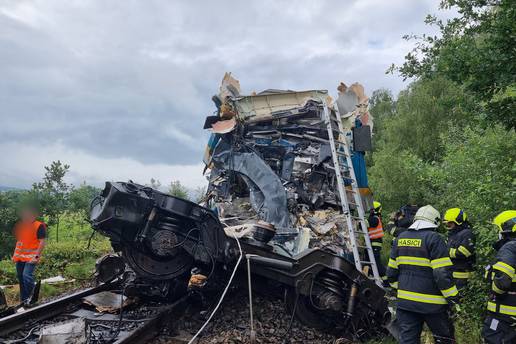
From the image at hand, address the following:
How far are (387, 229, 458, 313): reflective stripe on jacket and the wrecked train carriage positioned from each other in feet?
3.70

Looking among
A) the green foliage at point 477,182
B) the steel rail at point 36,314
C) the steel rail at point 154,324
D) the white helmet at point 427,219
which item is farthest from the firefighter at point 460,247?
the steel rail at point 36,314

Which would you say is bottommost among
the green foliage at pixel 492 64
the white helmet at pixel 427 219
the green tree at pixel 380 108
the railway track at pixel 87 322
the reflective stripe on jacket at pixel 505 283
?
the railway track at pixel 87 322

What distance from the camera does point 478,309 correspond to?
4.96m

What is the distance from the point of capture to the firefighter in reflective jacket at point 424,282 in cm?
380

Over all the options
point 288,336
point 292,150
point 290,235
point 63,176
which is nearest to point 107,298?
point 288,336

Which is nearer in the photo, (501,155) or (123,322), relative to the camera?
(123,322)

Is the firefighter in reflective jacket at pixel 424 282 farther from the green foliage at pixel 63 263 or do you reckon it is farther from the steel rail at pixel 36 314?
the green foliage at pixel 63 263

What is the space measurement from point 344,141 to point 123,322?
5109mm

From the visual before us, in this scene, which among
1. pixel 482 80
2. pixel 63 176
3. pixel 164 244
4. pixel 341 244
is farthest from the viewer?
pixel 63 176

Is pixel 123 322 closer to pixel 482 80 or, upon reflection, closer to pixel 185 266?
pixel 185 266

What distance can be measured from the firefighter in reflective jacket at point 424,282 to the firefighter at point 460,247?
96 centimetres

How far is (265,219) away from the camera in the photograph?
301 inches

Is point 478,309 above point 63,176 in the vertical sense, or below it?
below

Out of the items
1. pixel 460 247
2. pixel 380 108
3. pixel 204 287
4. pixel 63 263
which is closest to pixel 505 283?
pixel 460 247
